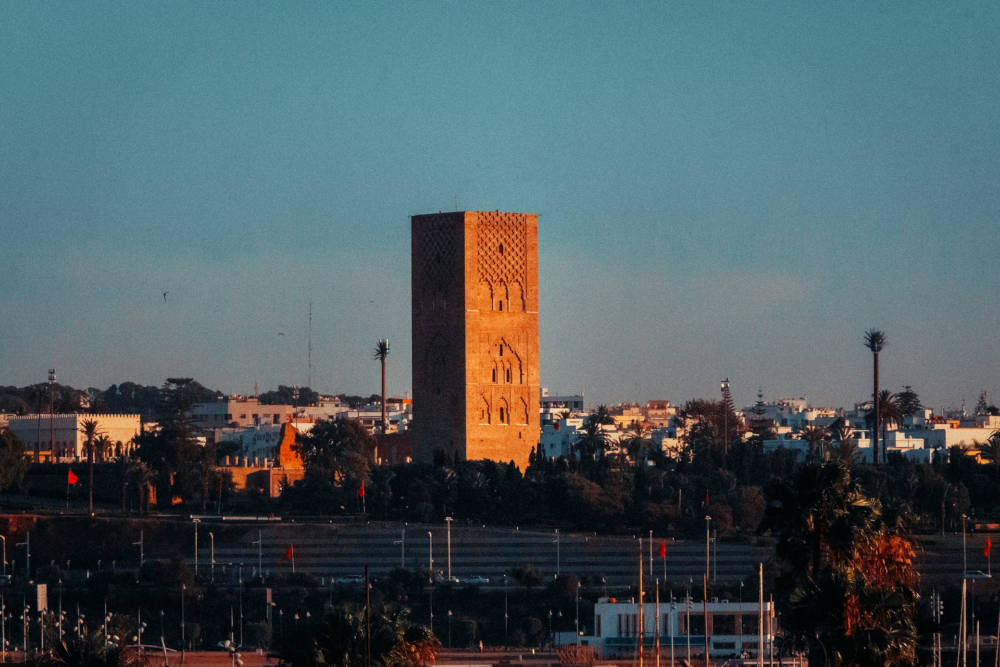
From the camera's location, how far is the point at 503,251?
81.2 m

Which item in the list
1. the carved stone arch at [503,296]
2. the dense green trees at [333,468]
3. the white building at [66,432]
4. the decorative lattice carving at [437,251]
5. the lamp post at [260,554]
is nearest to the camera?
the lamp post at [260,554]

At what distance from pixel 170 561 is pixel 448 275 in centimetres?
1868

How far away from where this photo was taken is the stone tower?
263 feet

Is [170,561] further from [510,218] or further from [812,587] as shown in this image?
[812,587]

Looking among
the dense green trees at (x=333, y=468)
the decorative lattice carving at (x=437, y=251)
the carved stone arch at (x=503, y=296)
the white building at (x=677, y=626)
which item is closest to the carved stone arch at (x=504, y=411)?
the carved stone arch at (x=503, y=296)

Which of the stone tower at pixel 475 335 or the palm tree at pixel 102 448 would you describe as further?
the palm tree at pixel 102 448

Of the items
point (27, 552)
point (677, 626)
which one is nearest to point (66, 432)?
point (27, 552)

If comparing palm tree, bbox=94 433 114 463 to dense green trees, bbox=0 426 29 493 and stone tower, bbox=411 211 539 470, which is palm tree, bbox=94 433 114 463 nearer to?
dense green trees, bbox=0 426 29 493

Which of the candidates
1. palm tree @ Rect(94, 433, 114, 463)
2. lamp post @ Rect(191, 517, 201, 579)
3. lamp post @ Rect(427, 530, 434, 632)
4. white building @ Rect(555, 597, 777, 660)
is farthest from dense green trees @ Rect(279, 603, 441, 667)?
palm tree @ Rect(94, 433, 114, 463)

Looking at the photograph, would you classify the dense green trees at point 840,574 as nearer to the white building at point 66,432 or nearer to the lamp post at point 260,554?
the lamp post at point 260,554

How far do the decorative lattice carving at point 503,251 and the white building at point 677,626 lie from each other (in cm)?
2638

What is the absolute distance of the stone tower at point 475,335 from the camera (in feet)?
263

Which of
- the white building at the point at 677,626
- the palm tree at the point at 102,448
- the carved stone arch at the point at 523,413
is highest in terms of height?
the carved stone arch at the point at 523,413

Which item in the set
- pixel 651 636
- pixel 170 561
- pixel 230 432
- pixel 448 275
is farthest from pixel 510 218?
pixel 230 432
